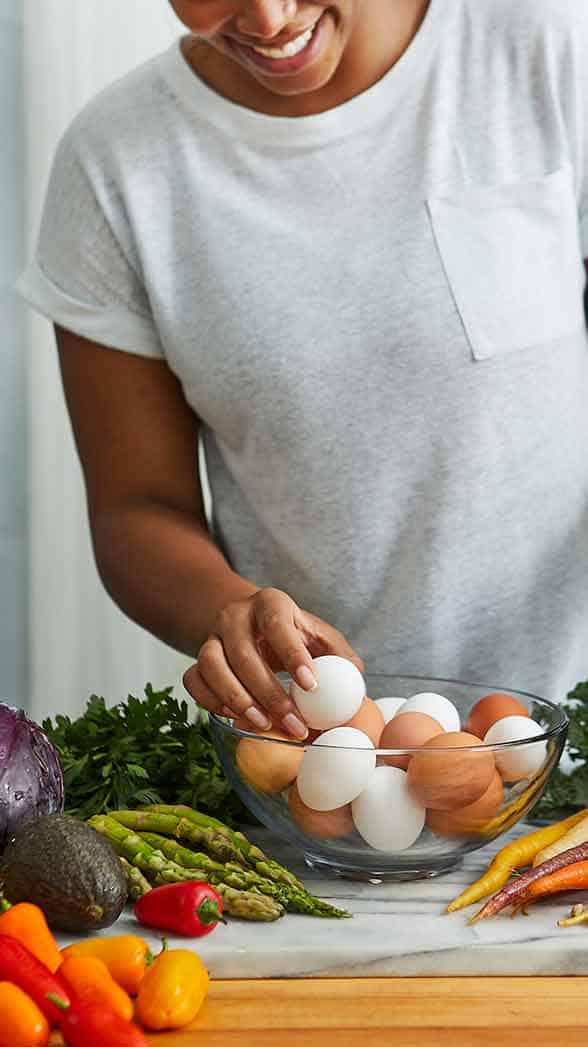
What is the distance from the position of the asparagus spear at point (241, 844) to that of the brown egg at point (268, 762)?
2.5 inches

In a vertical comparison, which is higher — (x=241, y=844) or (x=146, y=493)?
(x=146, y=493)

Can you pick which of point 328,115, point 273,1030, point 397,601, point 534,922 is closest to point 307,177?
point 328,115

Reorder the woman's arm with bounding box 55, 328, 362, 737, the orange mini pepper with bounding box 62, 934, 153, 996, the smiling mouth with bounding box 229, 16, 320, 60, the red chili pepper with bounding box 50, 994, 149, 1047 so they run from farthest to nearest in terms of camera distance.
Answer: the woman's arm with bounding box 55, 328, 362, 737, the smiling mouth with bounding box 229, 16, 320, 60, the orange mini pepper with bounding box 62, 934, 153, 996, the red chili pepper with bounding box 50, 994, 149, 1047

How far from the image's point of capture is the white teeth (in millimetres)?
1623

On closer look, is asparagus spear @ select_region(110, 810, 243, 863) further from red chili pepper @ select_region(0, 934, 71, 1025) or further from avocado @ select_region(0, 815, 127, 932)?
red chili pepper @ select_region(0, 934, 71, 1025)

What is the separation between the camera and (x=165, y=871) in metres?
1.30

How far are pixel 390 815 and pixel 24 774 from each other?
348mm

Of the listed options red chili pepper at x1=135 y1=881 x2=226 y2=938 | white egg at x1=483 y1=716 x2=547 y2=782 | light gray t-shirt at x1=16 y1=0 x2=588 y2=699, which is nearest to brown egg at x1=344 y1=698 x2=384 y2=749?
white egg at x1=483 y1=716 x2=547 y2=782

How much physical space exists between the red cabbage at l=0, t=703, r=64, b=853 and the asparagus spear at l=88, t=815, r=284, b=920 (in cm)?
5

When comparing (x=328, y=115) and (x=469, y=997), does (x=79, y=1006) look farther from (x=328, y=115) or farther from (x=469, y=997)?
(x=328, y=115)

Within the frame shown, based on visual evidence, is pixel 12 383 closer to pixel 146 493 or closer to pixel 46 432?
pixel 46 432

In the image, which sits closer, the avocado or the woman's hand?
the avocado

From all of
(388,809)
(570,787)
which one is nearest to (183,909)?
(388,809)

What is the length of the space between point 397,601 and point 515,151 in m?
0.60
